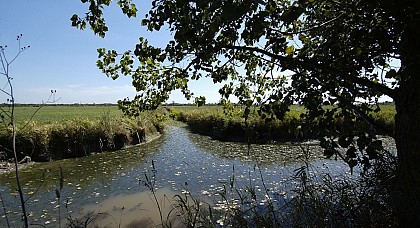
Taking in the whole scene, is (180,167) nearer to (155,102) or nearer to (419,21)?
(155,102)

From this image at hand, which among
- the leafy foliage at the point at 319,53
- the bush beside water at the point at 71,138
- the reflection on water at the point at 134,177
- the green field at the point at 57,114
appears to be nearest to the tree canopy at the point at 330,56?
the leafy foliage at the point at 319,53

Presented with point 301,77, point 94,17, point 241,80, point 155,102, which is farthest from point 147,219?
point 301,77

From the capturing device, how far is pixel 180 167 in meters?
9.72

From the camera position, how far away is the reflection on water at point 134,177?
6.30m

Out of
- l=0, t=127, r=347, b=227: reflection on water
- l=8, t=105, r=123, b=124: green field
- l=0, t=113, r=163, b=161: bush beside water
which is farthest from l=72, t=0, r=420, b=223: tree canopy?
l=0, t=113, r=163, b=161: bush beside water

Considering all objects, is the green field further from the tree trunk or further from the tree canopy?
the tree trunk

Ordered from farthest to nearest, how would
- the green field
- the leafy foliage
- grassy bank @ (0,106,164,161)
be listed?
the green field, grassy bank @ (0,106,164,161), the leafy foliage

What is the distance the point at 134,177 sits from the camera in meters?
8.57

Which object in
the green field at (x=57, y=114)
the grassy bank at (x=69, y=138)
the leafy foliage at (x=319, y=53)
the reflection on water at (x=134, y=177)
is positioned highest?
the leafy foliage at (x=319, y=53)

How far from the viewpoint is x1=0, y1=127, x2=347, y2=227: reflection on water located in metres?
6.30

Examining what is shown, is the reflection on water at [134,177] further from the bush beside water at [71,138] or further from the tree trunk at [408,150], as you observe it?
the tree trunk at [408,150]

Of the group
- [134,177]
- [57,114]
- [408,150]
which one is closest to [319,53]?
[408,150]

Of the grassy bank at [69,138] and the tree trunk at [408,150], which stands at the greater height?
the tree trunk at [408,150]

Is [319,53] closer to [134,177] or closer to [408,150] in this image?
[408,150]
